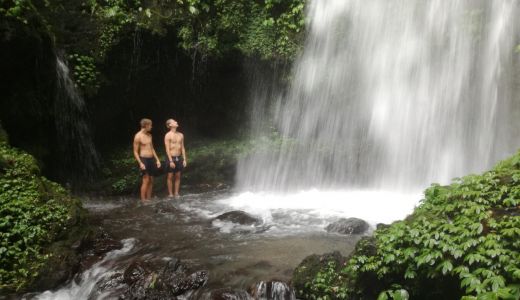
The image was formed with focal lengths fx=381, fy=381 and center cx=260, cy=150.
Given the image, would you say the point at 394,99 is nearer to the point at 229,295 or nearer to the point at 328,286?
the point at 328,286

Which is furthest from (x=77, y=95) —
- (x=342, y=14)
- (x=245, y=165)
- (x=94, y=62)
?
(x=342, y=14)

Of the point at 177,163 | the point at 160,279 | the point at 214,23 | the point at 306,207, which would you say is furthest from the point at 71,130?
the point at 160,279

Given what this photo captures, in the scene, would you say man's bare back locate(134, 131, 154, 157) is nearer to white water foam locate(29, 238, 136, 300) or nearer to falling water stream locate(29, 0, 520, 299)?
falling water stream locate(29, 0, 520, 299)

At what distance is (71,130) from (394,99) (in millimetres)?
9711

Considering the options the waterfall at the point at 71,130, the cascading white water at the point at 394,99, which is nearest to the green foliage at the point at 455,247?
the cascading white water at the point at 394,99

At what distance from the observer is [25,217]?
5438 millimetres

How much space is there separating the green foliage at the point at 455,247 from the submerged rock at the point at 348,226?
2.38 m

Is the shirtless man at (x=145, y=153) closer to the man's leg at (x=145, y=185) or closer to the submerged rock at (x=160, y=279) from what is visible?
the man's leg at (x=145, y=185)

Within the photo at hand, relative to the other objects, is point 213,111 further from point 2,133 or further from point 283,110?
point 2,133

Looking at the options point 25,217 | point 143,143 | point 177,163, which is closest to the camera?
point 25,217

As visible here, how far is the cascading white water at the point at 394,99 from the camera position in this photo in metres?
10.7

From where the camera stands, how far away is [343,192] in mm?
11320

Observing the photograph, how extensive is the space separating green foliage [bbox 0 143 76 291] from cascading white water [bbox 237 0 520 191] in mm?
6975

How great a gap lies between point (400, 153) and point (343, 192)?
2.21 metres
